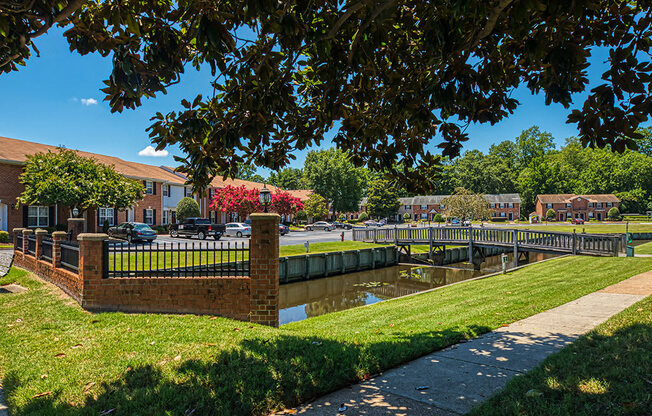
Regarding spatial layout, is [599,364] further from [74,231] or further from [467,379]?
[74,231]

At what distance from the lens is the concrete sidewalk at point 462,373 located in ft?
12.9

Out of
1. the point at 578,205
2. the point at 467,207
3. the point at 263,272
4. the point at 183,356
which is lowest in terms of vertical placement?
the point at 183,356

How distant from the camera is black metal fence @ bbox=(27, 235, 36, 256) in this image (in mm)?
12836

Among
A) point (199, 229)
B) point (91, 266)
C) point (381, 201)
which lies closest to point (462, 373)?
point (91, 266)

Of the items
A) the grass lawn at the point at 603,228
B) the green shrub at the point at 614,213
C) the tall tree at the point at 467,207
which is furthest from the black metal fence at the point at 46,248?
the green shrub at the point at 614,213

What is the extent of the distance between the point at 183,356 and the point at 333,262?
63.8ft

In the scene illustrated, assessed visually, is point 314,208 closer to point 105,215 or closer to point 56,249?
point 105,215

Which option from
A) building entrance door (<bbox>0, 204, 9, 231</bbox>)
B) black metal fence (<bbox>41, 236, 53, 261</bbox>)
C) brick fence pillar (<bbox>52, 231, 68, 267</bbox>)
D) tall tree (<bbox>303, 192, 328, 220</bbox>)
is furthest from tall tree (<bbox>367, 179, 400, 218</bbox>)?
brick fence pillar (<bbox>52, 231, 68, 267</bbox>)

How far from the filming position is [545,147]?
104m

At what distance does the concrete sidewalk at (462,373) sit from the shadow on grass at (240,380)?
0.22 meters

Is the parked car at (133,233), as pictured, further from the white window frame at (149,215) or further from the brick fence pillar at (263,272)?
the brick fence pillar at (263,272)

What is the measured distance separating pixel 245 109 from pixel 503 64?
406 centimetres

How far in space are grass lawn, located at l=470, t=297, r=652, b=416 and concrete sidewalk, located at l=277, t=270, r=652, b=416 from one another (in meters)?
0.23

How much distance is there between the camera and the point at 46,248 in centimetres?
1157
